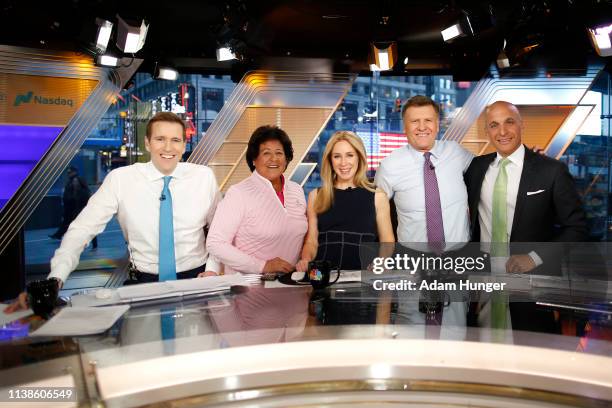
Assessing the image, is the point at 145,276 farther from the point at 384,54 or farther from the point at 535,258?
the point at 384,54

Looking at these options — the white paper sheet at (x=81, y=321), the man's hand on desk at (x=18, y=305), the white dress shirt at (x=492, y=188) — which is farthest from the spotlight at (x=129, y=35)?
the white paper sheet at (x=81, y=321)

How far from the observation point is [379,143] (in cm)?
726

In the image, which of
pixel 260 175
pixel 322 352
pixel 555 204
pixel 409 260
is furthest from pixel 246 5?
pixel 322 352

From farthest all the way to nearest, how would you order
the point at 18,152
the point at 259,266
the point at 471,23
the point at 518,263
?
the point at 18,152, the point at 471,23, the point at 259,266, the point at 518,263

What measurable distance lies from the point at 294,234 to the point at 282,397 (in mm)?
1441

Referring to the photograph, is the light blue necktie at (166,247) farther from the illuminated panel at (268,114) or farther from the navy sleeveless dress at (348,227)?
the illuminated panel at (268,114)

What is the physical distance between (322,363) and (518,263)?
80 centimetres

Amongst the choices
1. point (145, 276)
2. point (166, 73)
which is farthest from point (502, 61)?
point (145, 276)

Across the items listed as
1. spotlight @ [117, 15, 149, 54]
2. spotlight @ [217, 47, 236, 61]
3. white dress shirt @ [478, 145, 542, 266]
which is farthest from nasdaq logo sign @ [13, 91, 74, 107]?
white dress shirt @ [478, 145, 542, 266]

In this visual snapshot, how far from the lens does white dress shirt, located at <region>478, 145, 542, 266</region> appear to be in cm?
268

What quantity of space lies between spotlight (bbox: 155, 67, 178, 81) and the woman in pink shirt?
386 cm

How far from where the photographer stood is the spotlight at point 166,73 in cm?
625

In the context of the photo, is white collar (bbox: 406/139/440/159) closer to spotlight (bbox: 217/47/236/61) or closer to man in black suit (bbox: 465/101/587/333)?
man in black suit (bbox: 465/101/587/333)

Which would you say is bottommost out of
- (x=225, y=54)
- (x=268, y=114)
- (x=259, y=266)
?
(x=259, y=266)
